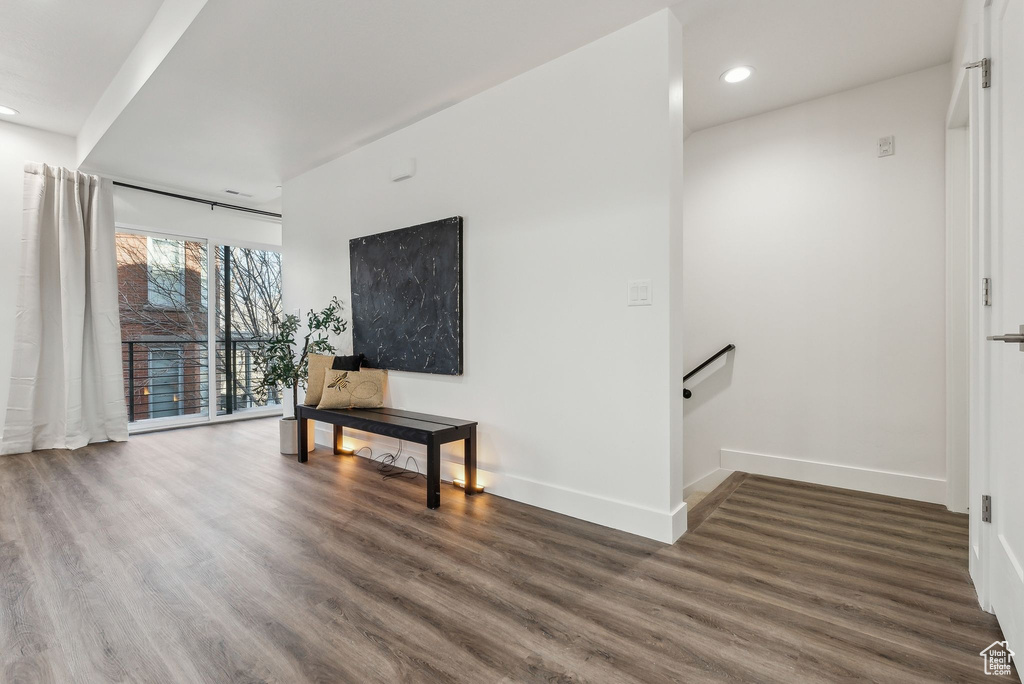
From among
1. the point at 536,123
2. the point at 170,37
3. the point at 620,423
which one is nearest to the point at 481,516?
the point at 620,423

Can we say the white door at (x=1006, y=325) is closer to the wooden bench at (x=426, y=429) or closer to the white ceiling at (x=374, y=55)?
the white ceiling at (x=374, y=55)

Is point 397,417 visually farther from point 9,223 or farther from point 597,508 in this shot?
point 9,223

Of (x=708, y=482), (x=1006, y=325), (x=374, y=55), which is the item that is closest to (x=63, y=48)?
(x=374, y=55)

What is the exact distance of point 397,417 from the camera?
3.19 metres

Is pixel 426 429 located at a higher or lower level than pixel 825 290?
lower

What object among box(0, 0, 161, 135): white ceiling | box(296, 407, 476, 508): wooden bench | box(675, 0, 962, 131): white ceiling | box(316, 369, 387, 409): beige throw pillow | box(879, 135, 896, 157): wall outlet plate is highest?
box(0, 0, 161, 135): white ceiling

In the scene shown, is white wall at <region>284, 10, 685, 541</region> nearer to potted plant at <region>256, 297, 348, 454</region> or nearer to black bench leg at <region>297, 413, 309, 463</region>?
black bench leg at <region>297, 413, 309, 463</region>

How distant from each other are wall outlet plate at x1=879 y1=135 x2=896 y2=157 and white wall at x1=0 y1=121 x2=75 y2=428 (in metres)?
6.39

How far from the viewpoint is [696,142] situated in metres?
3.56

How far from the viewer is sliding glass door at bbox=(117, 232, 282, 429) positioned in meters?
4.89

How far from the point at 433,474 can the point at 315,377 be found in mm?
1608

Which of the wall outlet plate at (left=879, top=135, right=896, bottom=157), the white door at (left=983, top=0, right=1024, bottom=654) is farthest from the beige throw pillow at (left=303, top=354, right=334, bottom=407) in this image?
the wall outlet plate at (left=879, top=135, right=896, bottom=157)

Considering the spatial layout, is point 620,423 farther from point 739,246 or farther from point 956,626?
point 739,246

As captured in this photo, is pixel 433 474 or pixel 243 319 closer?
pixel 433 474
